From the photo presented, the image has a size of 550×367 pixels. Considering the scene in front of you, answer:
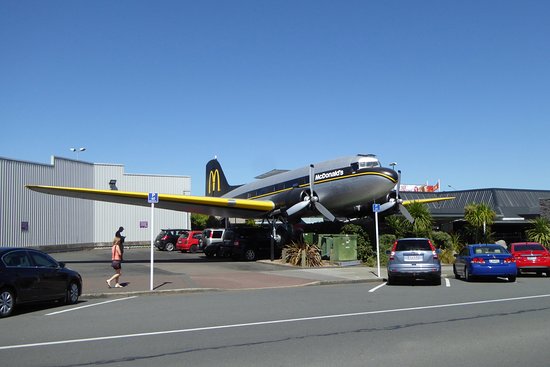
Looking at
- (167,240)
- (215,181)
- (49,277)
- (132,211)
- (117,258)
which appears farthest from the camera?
(132,211)

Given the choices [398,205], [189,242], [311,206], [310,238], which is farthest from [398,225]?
[189,242]

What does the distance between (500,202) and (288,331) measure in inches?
1392

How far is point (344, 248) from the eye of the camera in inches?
1042

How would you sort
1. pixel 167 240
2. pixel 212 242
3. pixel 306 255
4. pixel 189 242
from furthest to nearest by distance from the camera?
pixel 167 240 → pixel 189 242 → pixel 212 242 → pixel 306 255

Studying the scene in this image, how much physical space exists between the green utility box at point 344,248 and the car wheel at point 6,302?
1750cm

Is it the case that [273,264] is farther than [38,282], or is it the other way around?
[273,264]

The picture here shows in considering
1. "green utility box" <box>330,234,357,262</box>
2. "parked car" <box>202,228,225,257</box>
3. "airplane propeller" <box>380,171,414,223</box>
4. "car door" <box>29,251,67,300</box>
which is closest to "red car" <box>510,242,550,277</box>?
"airplane propeller" <box>380,171,414,223</box>

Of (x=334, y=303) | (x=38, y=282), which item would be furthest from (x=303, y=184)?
(x=38, y=282)

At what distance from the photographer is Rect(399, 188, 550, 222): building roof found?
38375mm

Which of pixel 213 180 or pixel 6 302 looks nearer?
pixel 6 302

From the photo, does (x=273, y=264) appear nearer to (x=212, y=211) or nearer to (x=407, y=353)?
(x=212, y=211)

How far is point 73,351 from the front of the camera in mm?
7543

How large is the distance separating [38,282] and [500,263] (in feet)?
47.9

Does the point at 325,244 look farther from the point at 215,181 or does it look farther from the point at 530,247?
the point at 215,181
